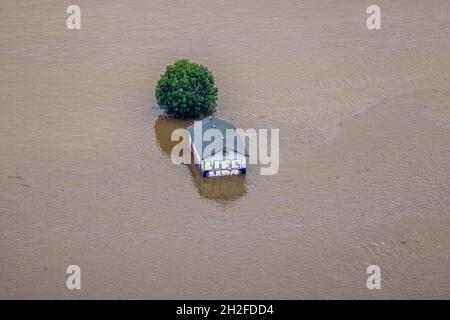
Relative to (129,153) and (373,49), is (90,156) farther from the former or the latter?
(373,49)

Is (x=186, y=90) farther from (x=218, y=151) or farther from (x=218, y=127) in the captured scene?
(x=218, y=151)

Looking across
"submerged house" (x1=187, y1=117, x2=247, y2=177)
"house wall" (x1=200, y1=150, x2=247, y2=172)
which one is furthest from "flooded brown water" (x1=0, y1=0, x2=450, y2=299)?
"house wall" (x1=200, y1=150, x2=247, y2=172)

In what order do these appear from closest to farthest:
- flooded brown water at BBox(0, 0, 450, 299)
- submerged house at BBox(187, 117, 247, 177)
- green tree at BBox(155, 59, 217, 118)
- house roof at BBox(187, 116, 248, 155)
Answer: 1. flooded brown water at BBox(0, 0, 450, 299)
2. submerged house at BBox(187, 117, 247, 177)
3. house roof at BBox(187, 116, 248, 155)
4. green tree at BBox(155, 59, 217, 118)

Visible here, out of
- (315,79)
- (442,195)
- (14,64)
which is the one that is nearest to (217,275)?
(442,195)

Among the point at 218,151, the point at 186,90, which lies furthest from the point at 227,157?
the point at 186,90

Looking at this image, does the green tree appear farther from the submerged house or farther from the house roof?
the submerged house
